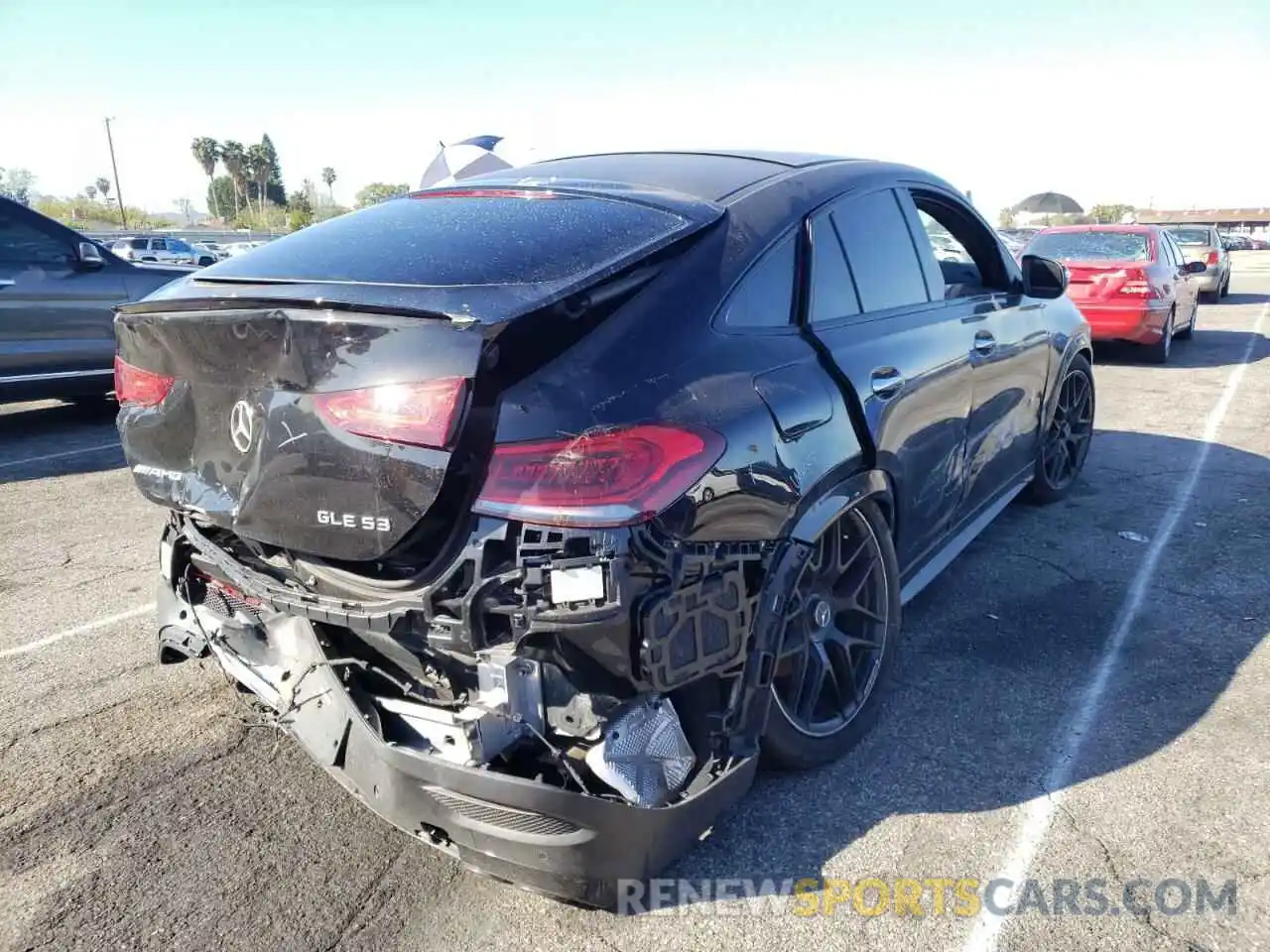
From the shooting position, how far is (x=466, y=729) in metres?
2.09

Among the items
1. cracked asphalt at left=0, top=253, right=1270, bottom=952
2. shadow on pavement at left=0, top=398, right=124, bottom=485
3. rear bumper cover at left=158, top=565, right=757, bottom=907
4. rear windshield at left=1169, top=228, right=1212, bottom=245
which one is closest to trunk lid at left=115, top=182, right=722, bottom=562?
rear bumper cover at left=158, top=565, right=757, bottom=907

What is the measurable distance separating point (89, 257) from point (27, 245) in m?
0.42

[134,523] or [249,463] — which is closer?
[249,463]

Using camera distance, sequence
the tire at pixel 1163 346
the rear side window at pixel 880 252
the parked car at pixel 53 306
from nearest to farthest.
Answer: the rear side window at pixel 880 252
the parked car at pixel 53 306
the tire at pixel 1163 346

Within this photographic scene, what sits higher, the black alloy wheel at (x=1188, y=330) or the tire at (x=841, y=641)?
the tire at (x=841, y=641)

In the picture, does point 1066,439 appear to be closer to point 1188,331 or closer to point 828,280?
point 828,280

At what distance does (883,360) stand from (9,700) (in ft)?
10.6

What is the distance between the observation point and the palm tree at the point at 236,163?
318ft

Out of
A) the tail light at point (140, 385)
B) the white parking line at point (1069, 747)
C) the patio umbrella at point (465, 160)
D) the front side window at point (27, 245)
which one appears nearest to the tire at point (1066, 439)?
the white parking line at point (1069, 747)

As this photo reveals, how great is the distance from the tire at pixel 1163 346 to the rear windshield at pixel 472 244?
398 inches

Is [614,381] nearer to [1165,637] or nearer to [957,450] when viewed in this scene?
[957,450]

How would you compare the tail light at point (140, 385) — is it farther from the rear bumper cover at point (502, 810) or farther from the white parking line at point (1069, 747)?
the white parking line at point (1069, 747)

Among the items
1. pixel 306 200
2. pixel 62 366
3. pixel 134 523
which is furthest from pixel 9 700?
pixel 306 200

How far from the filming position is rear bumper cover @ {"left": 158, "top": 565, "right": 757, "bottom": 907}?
204 centimetres
